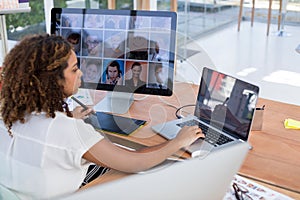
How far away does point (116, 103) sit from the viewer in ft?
6.11

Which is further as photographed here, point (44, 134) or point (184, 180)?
point (44, 134)

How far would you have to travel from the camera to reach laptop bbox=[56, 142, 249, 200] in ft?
2.16

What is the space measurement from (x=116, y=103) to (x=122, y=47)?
0.87 ft

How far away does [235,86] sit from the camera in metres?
1.52

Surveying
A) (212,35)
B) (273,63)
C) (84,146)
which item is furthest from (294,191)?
(212,35)

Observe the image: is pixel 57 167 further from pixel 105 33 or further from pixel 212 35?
pixel 212 35

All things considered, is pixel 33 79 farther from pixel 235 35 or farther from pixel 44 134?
pixel 235 35

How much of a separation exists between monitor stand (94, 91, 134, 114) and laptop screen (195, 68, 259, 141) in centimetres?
34

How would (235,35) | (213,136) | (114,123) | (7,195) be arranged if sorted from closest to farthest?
(7,195), (213,136), (114,123), (235,35)

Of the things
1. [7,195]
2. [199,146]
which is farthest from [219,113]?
[7,195]

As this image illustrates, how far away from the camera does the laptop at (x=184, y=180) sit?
2.16 feet

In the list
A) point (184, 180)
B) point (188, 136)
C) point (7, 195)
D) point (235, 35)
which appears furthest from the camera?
point (235, 35)

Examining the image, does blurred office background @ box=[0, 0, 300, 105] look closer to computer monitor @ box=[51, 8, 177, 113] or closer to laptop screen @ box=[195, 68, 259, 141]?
computer monitor @ box=[51, 8, 177, 113]

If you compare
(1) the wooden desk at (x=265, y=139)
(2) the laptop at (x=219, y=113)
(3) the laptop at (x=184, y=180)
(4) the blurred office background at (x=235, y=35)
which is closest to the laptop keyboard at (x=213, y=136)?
(2) the laptop at (x=219, y=113)
